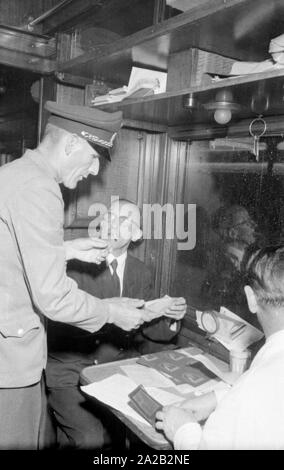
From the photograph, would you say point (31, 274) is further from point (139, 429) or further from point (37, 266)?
point (139, 429)

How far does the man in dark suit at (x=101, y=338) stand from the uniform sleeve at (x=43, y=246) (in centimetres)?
78

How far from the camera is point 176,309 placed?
257 centimetres

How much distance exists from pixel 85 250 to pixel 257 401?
1.43m

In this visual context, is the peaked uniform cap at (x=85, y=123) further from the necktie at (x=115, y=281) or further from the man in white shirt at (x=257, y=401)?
the man in white shirt at (x=257, y=401)

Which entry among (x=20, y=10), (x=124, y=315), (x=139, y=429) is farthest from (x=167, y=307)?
(x=20, y=10)

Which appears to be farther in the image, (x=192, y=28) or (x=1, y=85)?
(x=1, y=85)

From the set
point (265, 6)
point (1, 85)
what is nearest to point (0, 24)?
point (1, 85)

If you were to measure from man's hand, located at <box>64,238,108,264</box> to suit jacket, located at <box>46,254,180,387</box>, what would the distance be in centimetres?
33

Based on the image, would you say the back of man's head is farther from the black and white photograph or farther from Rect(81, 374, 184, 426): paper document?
Rect(81, 374, 184, 426): paper document

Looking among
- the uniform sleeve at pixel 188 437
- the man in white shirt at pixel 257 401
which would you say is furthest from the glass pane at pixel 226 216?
the uniform sleeve at pixel 188 437

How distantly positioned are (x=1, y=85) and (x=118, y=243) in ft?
7.03

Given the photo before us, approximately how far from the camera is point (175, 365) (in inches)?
89.7

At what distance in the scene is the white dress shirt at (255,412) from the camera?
4.18 ft
